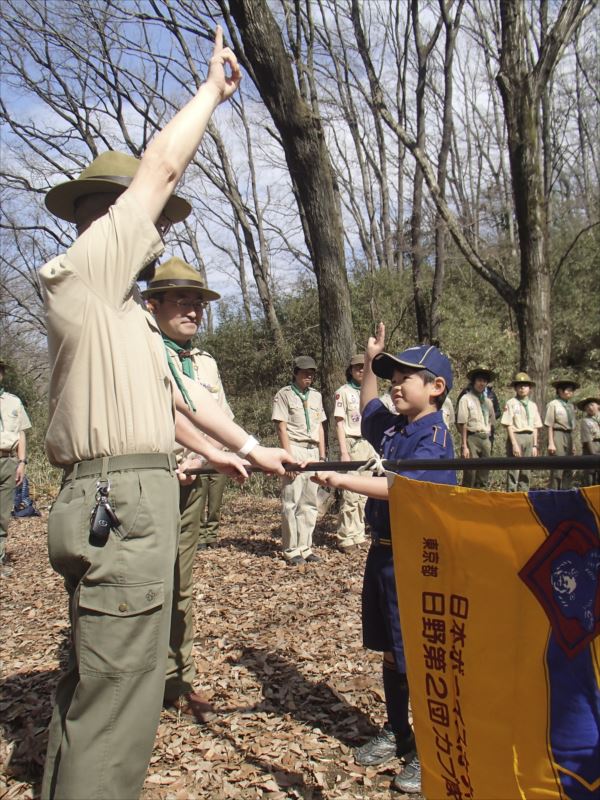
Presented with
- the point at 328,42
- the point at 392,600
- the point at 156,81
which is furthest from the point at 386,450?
the point at 156,81

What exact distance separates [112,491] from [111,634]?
0.44m

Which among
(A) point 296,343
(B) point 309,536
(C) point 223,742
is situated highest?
(A) point 296,343

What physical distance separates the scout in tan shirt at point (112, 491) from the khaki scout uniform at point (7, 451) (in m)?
6.37

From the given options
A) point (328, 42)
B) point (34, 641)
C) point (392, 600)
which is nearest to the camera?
point (392, 600)

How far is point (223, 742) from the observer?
12.1 ft

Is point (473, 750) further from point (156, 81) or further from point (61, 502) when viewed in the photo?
point (156, 81)

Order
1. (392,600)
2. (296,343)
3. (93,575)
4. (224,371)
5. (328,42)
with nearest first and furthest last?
(93,575) < (392,600) < (328,42) < (296,343) < (224,371)

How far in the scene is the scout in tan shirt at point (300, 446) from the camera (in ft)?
25.6

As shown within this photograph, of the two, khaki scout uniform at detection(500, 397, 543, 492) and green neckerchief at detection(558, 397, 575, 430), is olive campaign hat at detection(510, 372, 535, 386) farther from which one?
green neckerchief at detection(558, 397, 575, 430)

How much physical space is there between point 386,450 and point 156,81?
782 inches

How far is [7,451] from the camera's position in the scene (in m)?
8.15

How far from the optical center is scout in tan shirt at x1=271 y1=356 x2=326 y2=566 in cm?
782

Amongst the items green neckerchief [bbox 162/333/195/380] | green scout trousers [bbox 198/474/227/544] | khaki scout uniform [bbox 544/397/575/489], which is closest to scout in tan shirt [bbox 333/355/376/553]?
green scout trousers [bbox 198/474/227/544]

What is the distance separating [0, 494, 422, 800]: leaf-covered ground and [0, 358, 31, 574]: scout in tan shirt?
0.73m
